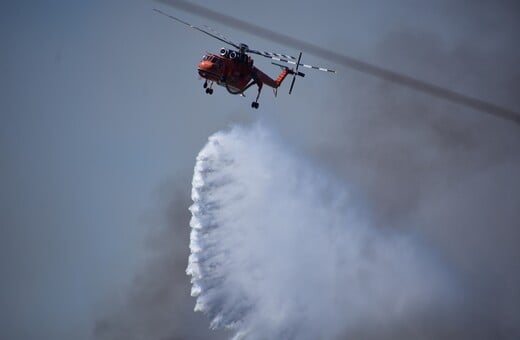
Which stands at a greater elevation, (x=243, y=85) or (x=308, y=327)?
(x=243, y=85)

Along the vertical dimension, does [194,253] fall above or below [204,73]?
below

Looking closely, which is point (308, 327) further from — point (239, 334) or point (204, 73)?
point (204, 73)

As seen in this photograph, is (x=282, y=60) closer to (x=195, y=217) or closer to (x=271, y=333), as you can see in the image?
(x=195, y=217)

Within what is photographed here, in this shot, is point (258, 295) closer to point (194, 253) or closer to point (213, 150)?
point (194, 253)

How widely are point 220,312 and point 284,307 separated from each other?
14.0 ft

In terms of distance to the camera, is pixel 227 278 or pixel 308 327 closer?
pixel 227 278

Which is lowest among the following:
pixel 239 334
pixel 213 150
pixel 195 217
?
pixel 239 334

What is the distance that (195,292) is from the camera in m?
50.2

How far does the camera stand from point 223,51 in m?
49.9

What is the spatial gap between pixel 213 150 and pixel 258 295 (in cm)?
798

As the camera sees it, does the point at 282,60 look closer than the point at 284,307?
Yes

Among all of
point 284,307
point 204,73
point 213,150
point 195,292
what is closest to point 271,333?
point 284,307

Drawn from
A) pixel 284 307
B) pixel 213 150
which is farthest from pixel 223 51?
pixel 284 307

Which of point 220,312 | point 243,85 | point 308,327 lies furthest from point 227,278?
point 243,85
